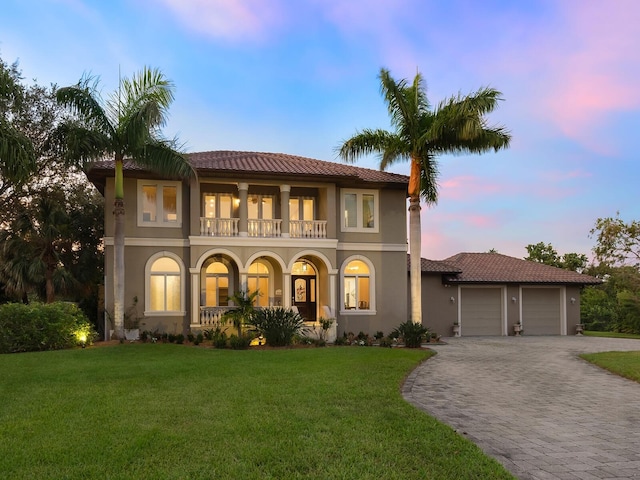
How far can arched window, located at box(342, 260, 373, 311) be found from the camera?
2175cm

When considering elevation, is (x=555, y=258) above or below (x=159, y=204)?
below

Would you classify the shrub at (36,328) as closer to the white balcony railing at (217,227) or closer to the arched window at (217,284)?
the arched window at (217,284)

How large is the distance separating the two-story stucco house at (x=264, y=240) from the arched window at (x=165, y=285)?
4 cm

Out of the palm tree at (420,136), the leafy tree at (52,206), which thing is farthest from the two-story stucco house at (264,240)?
the leafy tree at (52,206)

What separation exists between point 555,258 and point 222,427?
1641 inches

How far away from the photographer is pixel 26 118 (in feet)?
78.4

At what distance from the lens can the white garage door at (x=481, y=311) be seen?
24.8m

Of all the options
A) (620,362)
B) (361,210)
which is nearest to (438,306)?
(361,210)

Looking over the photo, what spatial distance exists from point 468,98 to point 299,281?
34.0 ft

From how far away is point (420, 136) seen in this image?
60.8 feet

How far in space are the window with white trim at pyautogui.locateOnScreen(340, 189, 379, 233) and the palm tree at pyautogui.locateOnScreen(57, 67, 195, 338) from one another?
7196 millimetres

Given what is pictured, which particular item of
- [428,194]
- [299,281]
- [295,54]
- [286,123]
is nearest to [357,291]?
[299,281]

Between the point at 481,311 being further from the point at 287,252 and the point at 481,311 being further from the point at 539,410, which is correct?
the point at 539,410

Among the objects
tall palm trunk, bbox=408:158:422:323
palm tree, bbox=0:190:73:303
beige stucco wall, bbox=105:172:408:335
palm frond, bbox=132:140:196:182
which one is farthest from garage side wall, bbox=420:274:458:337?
palm tree, bbox=0:190:73:303
